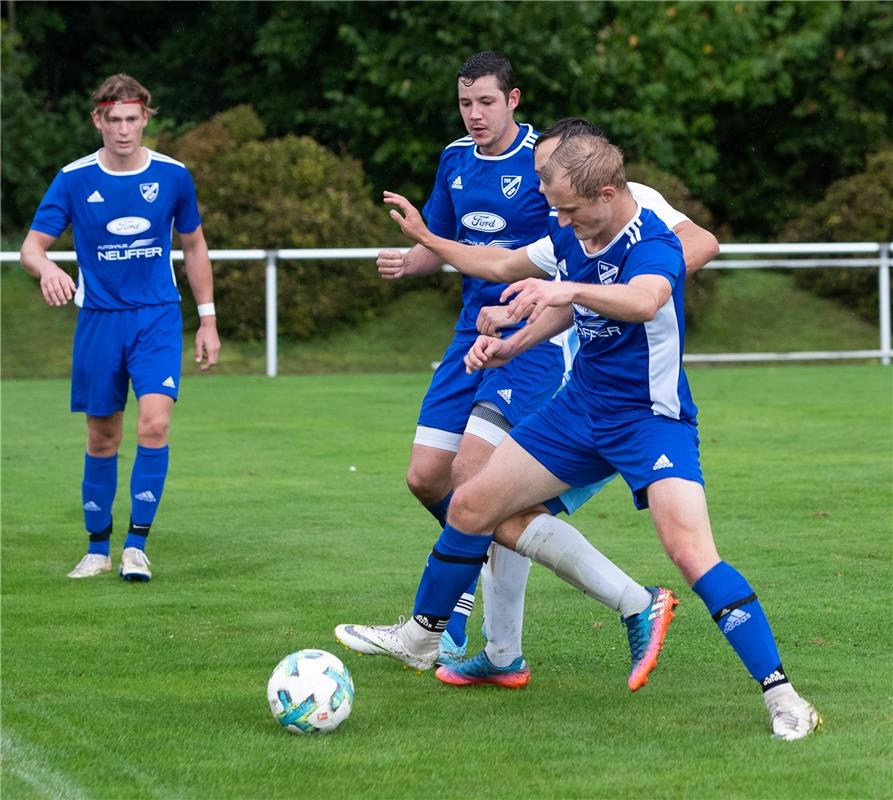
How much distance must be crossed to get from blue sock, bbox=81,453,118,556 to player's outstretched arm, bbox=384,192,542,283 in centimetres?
286

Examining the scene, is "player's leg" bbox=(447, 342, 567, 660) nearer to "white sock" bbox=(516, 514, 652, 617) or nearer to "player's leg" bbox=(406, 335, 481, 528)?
"player's leg" bbox=(406, 335, 481, 528)

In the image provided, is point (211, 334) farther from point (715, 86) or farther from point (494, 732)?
point (715, 86)

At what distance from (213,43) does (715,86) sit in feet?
28.5

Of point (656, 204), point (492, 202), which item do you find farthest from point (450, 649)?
point (656, 204)

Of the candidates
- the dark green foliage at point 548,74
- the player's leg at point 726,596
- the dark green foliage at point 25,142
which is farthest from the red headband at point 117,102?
the dark green foliage at point 25,142

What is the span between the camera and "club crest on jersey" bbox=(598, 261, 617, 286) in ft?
15.9

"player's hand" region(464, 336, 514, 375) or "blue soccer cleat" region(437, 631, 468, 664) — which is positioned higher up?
"player's hand" region(464, 336, 514, 375)

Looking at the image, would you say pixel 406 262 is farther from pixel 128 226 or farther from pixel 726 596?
pixel 726 596

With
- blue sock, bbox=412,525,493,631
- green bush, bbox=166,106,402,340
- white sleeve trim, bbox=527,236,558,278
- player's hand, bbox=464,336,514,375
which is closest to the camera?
player's hand, bbox=464,336,514,375

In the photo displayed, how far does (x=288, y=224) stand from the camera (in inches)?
840

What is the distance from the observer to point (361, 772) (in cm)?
439

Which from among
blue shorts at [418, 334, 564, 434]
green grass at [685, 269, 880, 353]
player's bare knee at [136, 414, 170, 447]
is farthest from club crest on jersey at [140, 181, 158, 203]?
green grass at [685, 269, 880, 353]

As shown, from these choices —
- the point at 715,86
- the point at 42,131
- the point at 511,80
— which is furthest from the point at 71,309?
the point at 511,80

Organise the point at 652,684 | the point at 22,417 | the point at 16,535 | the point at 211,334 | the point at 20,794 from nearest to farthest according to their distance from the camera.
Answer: the point at 20,794, the point at 652,684, the point at 211,334, the point at 16,535, the point at 22,417
